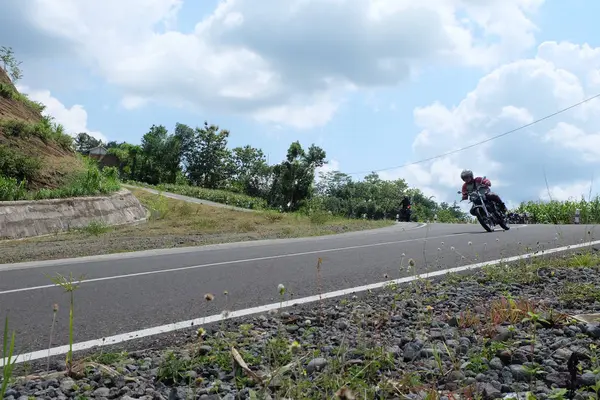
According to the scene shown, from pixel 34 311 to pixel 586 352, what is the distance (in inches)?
209

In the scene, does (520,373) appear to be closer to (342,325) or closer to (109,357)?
(342,325)

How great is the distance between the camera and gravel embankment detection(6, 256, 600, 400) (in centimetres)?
295

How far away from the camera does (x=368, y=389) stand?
2869 mm

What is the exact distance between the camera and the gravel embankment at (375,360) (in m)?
2.95

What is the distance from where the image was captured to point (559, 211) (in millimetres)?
28703

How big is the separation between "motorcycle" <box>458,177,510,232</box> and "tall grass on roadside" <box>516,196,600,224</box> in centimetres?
972

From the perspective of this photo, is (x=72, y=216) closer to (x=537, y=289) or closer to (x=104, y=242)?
(x=104, y=242)

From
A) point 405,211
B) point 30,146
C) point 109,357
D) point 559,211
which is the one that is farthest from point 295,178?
point 109,357

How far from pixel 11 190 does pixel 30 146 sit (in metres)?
4.63

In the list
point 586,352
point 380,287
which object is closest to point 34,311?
point 380,287

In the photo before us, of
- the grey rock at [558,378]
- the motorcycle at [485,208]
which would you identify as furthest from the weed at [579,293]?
the motorcycle at [485,208]

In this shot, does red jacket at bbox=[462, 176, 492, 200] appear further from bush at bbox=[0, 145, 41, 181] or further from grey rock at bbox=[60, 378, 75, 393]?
bush at bbox=[0, 145, 41, 181]

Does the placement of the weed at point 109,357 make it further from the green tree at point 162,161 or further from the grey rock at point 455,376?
the green tree at point 162,161

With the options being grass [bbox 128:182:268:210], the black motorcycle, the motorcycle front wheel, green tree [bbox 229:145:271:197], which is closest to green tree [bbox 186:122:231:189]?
green tree [bbox 229:145:271:197]
